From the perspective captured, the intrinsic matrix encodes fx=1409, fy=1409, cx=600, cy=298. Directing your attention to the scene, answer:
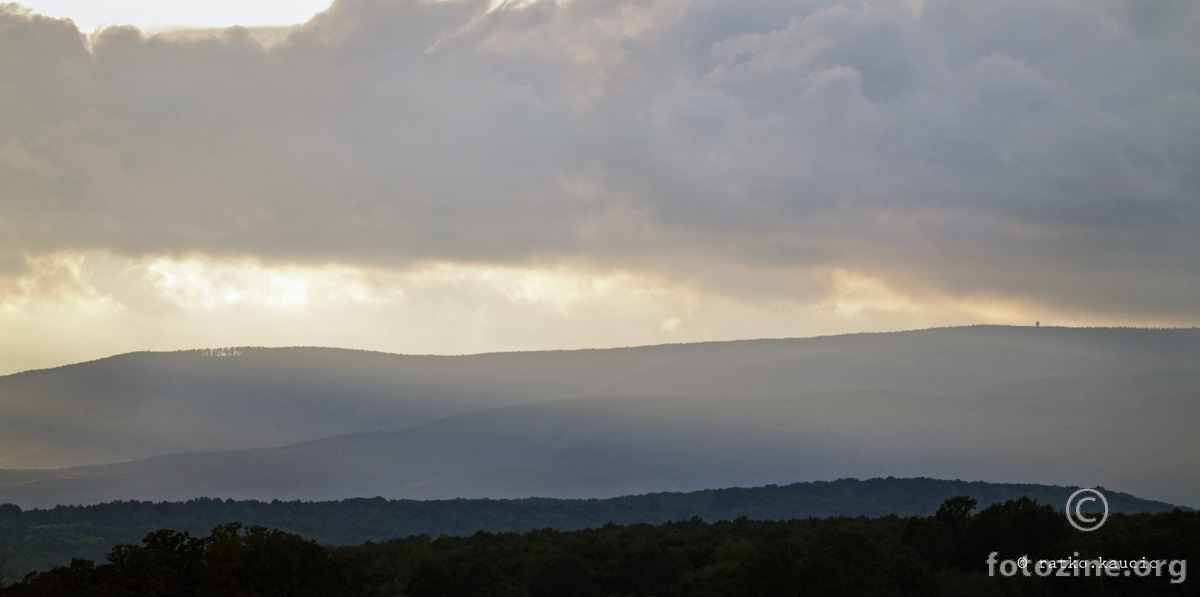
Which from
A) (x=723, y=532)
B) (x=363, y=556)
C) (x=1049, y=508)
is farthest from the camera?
(x=723, y=532)

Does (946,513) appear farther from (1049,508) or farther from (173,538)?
(173,538)

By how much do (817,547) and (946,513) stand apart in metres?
25.3

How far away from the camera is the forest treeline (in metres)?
56.5

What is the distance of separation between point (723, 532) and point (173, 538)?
84.8 m

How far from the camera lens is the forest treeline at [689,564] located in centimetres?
5650

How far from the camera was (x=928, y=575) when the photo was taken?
87375 mm

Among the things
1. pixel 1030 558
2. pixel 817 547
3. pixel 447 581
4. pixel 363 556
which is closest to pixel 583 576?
pixel 447 581

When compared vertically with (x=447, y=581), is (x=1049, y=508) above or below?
above

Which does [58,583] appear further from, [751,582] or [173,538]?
[751,582]

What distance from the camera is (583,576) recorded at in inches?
4035

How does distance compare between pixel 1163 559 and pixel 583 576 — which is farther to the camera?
pixel 583 576

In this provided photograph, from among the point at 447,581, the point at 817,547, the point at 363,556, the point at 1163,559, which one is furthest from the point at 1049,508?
the point at 363,556

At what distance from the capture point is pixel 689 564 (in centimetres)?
Result: 10825

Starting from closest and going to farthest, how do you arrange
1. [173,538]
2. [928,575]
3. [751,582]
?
[173,538]
[751,582]
[928,575]
